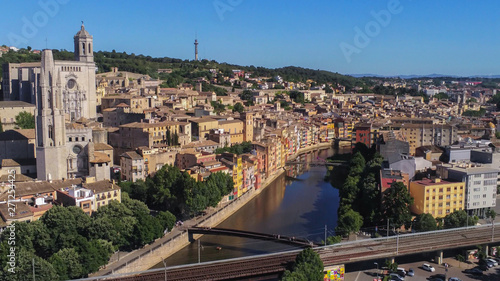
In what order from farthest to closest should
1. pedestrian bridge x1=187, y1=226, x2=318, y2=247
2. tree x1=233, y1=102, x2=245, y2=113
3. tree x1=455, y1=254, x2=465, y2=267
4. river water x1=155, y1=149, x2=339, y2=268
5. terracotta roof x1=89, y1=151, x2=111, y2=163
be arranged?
tree x1=233, y1=102, x2=245, y2=113 → terracotta roof x1=89, y1=151, x2=111, y2=163 → river water x1=155, y1=149, x2=339, y2=268 → pedestrian bridge x1=187, y1=226, x2=318, y2=247 → tree x1=455, y1=254, x2=465, y2=267

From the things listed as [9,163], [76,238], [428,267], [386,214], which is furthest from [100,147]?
[428,267]

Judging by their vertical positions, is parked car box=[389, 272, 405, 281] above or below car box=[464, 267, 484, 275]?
above

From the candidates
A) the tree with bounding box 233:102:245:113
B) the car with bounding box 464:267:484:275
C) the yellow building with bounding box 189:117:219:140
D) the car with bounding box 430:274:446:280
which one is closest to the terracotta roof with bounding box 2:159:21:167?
the yellow building with bounding box 189:117:219:140

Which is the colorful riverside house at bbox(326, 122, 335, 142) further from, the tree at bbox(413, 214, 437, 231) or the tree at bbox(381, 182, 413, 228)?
the tree at bbox(413, 214, 437, 231)

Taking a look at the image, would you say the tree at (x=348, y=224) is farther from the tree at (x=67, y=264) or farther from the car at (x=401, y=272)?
the tree at (x=67, y=264)

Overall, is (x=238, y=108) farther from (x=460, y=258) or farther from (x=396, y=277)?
(x=396, y=277)

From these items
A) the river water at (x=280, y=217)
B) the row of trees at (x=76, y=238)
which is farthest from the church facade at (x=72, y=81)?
the row of trees at (x=76, y=238)
